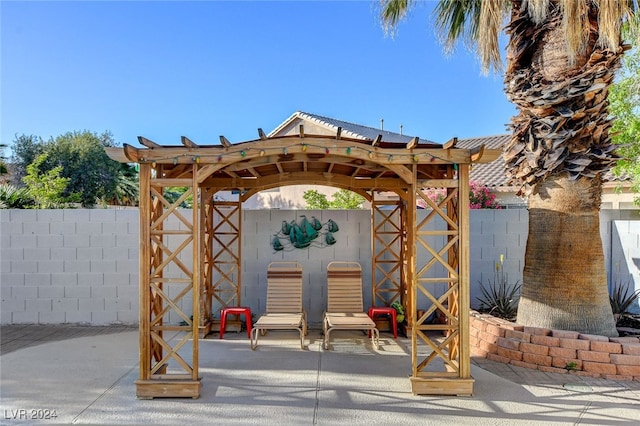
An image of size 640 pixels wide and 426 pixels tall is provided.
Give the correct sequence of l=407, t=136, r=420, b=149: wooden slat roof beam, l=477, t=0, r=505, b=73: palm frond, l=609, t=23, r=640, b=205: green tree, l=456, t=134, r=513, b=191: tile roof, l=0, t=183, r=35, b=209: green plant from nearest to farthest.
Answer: l=407, t=136, r=420, b=149: wooden slat roof beam, l=477, t=0, r=505, b=73: palm frond, l=609, t=23, r=640, b=205: green tree, l=0, t=183, r=35, b=209: green plant, l=456, t=134, r=513, b=191: tile roof

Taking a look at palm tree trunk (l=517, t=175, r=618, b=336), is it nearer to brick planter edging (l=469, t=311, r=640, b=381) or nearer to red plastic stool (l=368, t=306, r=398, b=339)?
brick planter edging (l=469, t=311, r=640, b=381)

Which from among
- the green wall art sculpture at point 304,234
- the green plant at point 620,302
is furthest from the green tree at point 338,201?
the green plant at point 620,302

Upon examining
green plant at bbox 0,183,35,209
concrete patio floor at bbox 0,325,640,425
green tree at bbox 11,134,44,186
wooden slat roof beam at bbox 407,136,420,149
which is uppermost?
green tree at bbox 11,134,44,186

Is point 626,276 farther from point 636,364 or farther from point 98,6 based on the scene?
point 98,6

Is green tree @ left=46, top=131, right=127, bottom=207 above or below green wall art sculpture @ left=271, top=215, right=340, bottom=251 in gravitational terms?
above

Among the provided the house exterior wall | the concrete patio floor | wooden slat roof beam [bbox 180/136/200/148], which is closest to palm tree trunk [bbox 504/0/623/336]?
the concrete patio floor

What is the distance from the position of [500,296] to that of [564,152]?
2.54 meters

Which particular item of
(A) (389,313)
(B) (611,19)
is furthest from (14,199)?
(B) (611,19)

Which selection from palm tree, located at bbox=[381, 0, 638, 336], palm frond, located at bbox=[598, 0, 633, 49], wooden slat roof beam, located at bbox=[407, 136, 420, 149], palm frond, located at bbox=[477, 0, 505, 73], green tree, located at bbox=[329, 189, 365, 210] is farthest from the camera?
green tree, located at bbox=[329, 189, 365, 210]

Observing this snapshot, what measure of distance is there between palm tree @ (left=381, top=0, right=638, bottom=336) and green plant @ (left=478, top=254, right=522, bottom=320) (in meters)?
0.73

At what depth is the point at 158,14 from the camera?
28.7ft

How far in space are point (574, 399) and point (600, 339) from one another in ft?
3.56

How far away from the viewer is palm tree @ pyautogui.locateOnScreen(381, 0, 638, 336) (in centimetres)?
530

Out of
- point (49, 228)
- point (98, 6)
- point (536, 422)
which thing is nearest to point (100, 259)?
point (49, 228)
